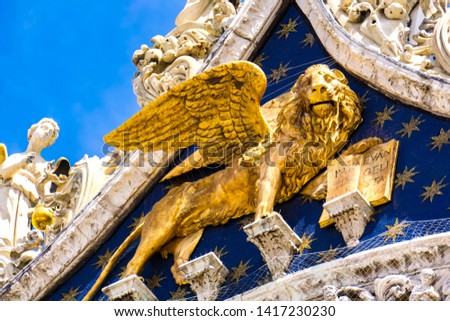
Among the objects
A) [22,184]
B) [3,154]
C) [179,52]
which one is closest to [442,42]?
[179,52]

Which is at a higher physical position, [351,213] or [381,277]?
[351,213]

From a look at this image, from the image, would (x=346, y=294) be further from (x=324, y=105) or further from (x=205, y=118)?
(x=205, y=118)

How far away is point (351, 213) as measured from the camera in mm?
16281

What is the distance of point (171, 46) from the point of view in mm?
19953

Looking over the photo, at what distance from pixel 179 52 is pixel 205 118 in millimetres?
2145

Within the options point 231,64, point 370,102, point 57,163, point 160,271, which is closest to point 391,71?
point 370,102

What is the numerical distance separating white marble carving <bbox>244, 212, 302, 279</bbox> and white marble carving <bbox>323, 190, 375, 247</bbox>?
1.54 ft

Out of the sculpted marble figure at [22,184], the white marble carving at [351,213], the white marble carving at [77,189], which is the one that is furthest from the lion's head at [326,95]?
the sculpted marble figure at [22,184]

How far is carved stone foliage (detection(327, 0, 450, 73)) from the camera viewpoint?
17.0m

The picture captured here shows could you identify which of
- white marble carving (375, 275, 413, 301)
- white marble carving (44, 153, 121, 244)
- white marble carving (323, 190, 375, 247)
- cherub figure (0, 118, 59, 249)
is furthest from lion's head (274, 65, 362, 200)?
cherub figure (0, 118, 59, 249)

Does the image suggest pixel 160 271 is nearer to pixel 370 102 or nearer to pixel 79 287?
pixel 79 287

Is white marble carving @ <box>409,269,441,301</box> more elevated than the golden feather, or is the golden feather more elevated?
the golden feather

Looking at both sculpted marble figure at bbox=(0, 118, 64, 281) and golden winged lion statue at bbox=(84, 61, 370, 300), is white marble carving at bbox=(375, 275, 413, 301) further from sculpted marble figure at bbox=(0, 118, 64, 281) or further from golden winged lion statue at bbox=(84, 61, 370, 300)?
sculpted marble figure at bbox=(0, 118, 64, 281)

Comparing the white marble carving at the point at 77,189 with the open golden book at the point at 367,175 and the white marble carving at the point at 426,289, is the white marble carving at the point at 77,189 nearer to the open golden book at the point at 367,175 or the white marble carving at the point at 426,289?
the open golden book at the point at 367,175
